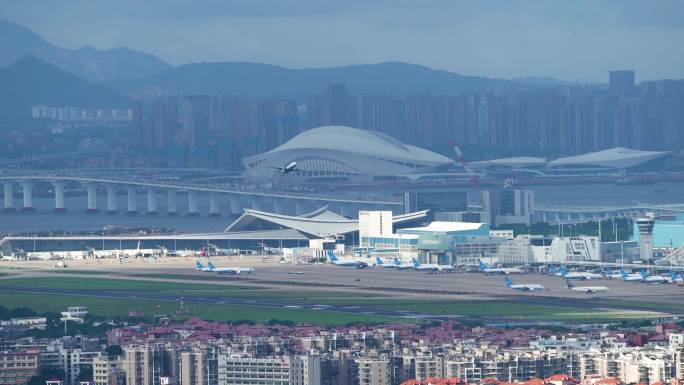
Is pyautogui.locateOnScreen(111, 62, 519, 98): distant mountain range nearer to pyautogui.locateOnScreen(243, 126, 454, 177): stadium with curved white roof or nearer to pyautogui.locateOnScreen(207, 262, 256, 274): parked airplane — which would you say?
pyautogui.locateOnScreen(243, 126, 454, 177): stadium with curved white roof

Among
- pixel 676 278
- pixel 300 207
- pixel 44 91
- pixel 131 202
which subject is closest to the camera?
pixel 676 278

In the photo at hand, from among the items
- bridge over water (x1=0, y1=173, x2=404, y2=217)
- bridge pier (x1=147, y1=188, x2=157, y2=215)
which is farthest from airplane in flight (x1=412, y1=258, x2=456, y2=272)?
bridge pier (x1=147, y1=188, x2=157, y2=215)

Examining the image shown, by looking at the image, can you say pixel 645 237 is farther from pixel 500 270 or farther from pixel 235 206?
pixel 235 206

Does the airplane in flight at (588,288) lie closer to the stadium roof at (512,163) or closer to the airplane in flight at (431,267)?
the airplane in flight at (431,267)

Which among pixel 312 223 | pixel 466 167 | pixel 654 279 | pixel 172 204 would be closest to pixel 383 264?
pixel 312 223

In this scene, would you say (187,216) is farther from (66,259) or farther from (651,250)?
(651,250)

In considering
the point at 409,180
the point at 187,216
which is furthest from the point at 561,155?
the point at 187,216

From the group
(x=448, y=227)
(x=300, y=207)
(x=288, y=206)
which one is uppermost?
(x=288, y=206)
